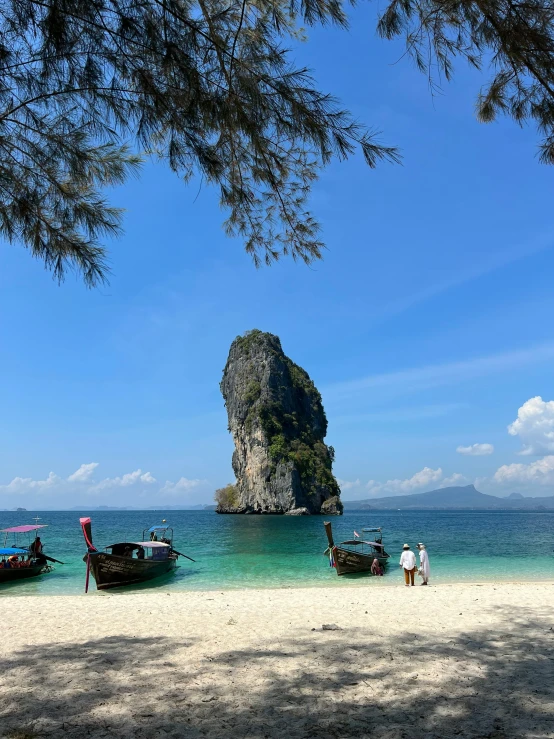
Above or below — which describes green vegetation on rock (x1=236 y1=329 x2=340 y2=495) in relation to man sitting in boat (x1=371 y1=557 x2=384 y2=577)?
above

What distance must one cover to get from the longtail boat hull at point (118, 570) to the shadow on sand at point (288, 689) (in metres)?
8.98

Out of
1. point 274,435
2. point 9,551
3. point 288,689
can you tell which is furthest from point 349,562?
point 274,435

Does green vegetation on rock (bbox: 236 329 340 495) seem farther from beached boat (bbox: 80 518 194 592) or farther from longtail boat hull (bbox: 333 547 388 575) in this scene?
beached boat (bbox: 80 518 194 592)

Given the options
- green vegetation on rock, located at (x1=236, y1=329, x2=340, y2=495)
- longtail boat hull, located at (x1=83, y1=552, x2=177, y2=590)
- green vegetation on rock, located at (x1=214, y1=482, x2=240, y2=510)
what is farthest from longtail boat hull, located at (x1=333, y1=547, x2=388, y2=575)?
green vegetation on rock, located at (x1=214, y1=482, x2=240, y2=510)

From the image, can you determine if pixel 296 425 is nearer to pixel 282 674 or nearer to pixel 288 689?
pixel 282 674

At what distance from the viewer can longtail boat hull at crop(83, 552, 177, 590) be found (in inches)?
610

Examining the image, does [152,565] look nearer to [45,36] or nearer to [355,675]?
[355,675]

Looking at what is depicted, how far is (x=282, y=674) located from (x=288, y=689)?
0.49 m

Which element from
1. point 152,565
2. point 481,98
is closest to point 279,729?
point 481,98

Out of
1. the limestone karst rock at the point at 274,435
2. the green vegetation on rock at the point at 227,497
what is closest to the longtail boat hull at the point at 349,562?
the limestone karst rock at the point at 274,435

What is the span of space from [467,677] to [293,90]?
6.41 m

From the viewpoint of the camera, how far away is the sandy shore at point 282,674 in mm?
4117

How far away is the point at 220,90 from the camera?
5.03m

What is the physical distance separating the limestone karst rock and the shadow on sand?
75103mm
